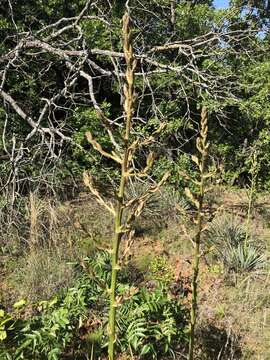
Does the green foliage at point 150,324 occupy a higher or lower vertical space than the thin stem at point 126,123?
lower

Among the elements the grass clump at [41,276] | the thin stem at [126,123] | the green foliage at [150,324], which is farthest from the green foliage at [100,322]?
the thin stem at [126,123]

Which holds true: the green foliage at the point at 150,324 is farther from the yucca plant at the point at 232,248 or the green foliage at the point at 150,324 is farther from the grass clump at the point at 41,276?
the yucca plant at the point at 232,248

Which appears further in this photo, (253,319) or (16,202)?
(16,202)

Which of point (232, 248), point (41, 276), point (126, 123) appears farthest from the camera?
point (232, 248)

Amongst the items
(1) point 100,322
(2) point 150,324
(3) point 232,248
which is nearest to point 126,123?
(1) point 100,322

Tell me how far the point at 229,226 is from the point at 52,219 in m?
2.45

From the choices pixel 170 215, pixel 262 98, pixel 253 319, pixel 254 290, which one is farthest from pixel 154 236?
pixel 262 98

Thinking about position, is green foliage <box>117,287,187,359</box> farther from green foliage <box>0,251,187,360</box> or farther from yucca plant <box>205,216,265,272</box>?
yucca plant <box>205,216,265,272</box>

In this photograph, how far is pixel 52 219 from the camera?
6.35 metres

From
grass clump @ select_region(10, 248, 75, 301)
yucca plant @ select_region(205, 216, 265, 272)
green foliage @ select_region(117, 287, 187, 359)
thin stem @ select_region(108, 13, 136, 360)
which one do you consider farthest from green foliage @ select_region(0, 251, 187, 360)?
yucca plant @ select_region(205, 216, 265, 272)

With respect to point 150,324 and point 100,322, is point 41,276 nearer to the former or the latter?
point 150,324

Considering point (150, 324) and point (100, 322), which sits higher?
point (100, 322)

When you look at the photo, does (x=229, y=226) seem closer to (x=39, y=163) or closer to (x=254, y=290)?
(x=254, y=290)

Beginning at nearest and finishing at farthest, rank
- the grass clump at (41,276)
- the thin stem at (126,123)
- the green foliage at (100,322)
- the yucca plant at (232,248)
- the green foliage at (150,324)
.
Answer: the thin stem at (126,123)
the green foliage at (100,322)
the green foliage at (150,324)
the grass clump at (41,276)
the yucca plant at (232,248)
